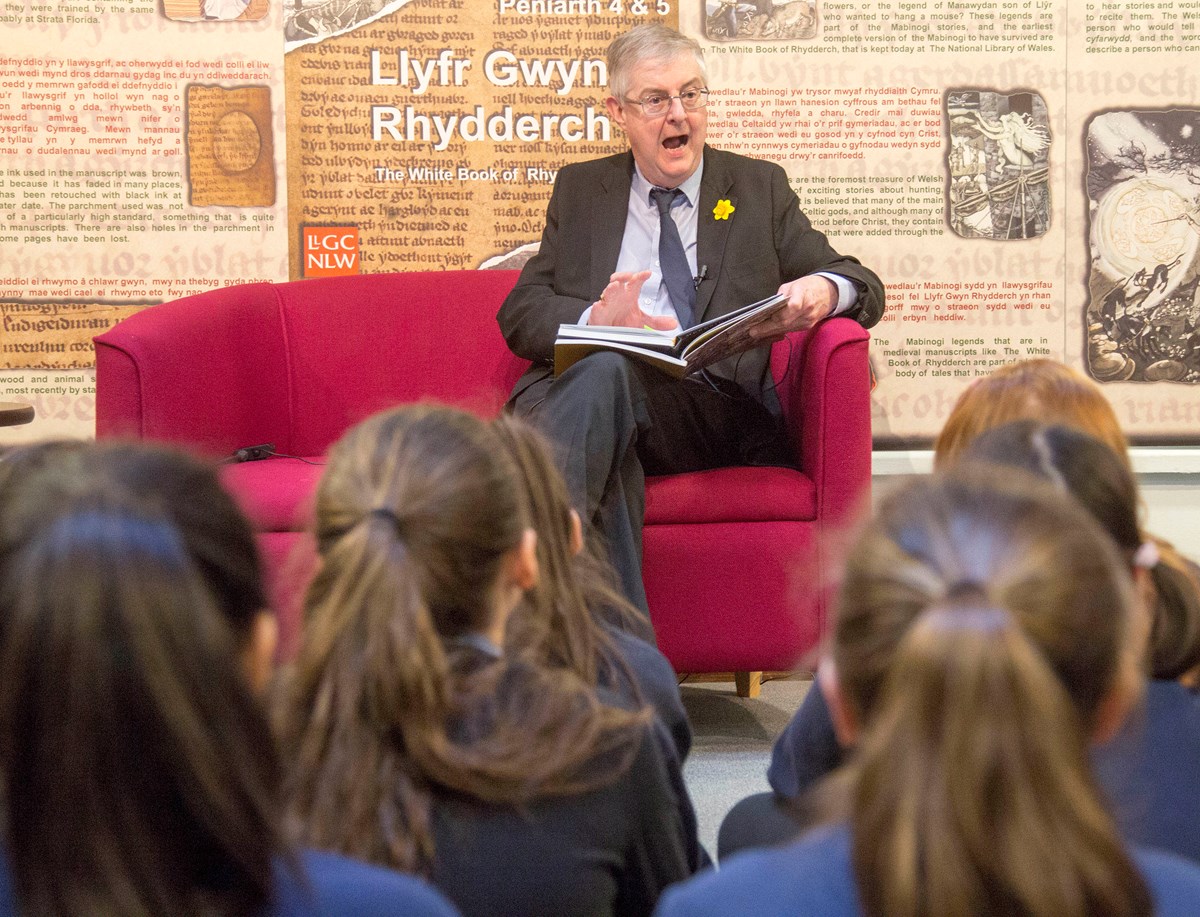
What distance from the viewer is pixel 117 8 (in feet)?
10.5

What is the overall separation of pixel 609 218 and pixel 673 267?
196 millimetres

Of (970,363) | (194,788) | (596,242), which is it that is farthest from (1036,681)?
(970,363)

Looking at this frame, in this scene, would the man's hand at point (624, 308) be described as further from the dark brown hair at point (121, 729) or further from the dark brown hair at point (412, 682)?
the dark brown hair at point (121, 729)

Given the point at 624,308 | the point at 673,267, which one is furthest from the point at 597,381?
the point at 673,267

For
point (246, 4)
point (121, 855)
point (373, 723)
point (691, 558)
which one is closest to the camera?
point (121, 855)

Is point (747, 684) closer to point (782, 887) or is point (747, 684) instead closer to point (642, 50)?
point (642, 50)

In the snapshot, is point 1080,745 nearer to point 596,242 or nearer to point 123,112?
point 596,242

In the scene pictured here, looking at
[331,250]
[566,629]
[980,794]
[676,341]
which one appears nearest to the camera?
[980,794]

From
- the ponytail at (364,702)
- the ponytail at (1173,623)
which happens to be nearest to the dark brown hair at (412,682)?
the ponytail at (364,702)

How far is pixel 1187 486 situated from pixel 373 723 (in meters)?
2.96

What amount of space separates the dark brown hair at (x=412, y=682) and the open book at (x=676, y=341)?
1288mm

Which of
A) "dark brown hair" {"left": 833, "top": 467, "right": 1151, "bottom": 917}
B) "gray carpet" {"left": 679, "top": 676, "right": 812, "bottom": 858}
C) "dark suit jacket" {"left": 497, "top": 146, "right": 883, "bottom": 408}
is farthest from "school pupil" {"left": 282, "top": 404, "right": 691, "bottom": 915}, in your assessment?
"dark suit jacket" {"left": 497, "top": 146, "right": 883, "bottom": 408}

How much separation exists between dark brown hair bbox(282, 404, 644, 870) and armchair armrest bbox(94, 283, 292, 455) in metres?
1.53

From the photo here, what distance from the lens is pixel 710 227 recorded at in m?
2.87
